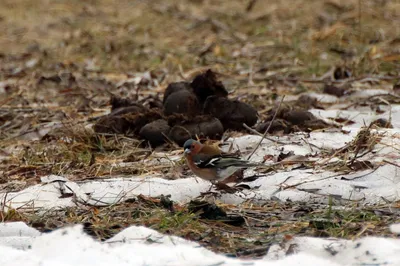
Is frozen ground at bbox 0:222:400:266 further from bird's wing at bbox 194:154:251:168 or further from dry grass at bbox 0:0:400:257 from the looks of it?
bird's wing at bbox 194:154:251:168

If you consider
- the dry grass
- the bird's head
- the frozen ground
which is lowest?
the dry grass

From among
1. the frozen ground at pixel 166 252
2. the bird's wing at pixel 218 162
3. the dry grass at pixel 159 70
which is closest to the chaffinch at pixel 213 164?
the bird's wing at pixel 218 162

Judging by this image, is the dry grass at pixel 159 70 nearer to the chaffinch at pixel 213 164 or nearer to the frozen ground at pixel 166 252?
the frozen ground at pixel 166 252

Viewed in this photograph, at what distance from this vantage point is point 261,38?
9242 millimetres

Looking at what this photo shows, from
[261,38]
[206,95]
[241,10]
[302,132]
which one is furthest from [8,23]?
[302,132]

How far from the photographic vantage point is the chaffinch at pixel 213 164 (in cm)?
428

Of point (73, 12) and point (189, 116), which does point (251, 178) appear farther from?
point (73, 12)

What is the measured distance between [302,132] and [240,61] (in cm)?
309

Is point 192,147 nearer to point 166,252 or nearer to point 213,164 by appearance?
point 213,164

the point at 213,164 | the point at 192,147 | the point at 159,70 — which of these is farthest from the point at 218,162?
the point at 159,70

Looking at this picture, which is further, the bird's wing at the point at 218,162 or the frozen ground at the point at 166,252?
the bird's wing at the point at 218,162

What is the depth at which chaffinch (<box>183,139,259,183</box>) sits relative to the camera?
4.28 m

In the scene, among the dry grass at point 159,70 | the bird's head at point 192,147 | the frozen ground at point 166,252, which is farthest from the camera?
the bird's head at point 192,147

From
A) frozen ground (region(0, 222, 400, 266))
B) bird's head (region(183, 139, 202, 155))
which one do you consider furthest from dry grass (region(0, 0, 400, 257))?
bird's head (region(183, 139, 202, 155))
